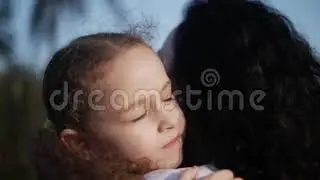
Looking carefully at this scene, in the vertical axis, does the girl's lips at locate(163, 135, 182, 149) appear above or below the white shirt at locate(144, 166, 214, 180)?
above

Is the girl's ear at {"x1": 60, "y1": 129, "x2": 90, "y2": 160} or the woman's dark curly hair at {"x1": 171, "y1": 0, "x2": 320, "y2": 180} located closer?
the girl's ear at {"x1": 60, "y1": 129, "x2": 90, "y2": 160}

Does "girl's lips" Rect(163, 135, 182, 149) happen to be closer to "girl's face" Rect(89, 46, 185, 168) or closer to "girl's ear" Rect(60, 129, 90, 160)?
"girl's face" Rect(89, 46, 185, 168)

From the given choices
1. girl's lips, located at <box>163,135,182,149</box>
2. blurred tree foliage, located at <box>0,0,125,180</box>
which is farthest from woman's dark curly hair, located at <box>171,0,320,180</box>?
blurred tree foliage, located at <box>0,0,125,180</box>

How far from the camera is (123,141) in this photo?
860 millimetres

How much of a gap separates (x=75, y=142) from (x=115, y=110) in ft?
0.21

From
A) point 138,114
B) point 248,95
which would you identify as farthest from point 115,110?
point 248,95

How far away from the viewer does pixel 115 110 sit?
34.2 inches

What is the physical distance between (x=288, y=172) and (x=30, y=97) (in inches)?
15.1

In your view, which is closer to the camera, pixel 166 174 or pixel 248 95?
pixel 166 174

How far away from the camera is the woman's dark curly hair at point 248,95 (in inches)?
37.4

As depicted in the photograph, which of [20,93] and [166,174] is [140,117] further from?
[20,93]

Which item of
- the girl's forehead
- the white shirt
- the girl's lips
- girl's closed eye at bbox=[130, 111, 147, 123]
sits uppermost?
the girl's forehead

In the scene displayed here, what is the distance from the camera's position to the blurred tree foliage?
96 centimetres

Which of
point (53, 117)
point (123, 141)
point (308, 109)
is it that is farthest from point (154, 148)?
point (308, 109)
